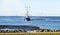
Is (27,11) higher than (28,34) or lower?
lower

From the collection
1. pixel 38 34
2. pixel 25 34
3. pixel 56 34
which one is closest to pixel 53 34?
pixel 56 34

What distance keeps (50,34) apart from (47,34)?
0.26 feet

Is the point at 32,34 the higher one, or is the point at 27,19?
the point at 32,34

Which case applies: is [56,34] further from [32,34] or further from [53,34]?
[32,34]

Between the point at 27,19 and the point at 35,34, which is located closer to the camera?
the point at 35,34

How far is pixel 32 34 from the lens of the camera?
180 inches

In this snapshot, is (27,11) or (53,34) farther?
(27,11)

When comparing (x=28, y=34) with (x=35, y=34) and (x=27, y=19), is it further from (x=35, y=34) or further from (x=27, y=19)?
(x=27, y=19)

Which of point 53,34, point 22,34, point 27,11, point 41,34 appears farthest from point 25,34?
point 27,11

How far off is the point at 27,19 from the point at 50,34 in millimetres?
31911

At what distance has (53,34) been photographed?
4613 mm

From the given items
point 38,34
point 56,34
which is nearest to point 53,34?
point 56,34

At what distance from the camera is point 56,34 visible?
15.1 feet

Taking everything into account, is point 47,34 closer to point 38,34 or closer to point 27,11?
point 38,34
